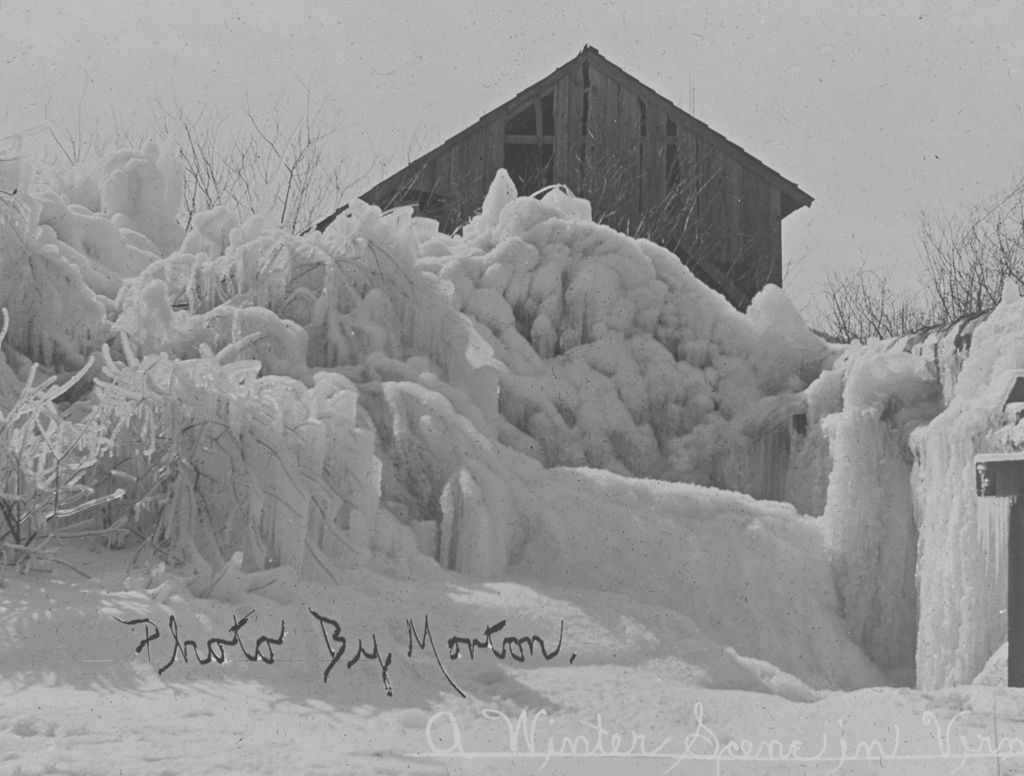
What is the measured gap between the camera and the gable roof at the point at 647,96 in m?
17.5

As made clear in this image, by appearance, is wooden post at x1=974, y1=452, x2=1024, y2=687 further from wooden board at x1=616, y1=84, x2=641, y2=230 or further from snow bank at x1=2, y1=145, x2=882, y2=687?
wooden board at x1=616, y1=84, x2=641, y2=230

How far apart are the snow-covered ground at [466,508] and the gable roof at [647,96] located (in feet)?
24.6

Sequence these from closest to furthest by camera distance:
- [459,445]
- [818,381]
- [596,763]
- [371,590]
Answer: [596,763] → [371,590] → [459,445] → [818,381]

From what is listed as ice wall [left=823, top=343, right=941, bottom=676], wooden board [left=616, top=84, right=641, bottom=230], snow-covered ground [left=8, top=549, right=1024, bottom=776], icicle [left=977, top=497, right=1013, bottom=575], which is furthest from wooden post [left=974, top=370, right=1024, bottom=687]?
wooden board [left=616, top=84, right=641, bottom=230]

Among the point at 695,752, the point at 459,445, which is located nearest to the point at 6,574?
the point at 459,445

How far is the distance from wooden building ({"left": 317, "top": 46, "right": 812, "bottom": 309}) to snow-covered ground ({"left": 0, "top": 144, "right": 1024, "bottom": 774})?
7496 mm

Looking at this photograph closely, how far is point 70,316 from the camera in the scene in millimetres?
7738

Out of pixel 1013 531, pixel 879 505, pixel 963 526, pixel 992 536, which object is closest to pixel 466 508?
pixel 879 505

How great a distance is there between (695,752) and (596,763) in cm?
38

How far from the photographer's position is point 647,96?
712 inches

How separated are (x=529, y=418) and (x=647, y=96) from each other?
33.8ft

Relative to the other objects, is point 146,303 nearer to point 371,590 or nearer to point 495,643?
point 371,590

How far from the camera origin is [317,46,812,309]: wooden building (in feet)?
57.4

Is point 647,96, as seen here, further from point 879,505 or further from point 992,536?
point 992,536
